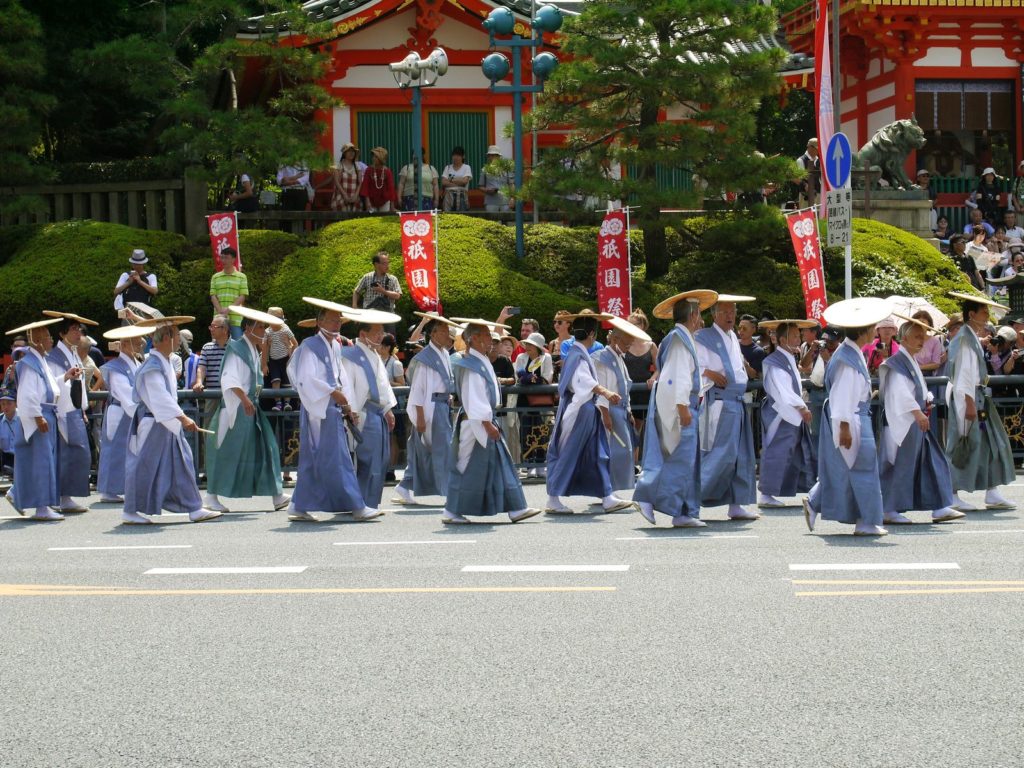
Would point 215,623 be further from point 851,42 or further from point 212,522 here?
point 851,42

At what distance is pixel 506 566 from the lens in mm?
9992

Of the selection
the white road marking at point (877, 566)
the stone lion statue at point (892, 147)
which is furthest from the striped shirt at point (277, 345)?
the stone lion statue at point (892, 147)

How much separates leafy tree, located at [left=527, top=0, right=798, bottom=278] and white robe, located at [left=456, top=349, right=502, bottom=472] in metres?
8.27

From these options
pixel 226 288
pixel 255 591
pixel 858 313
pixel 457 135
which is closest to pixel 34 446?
pixel 255 591

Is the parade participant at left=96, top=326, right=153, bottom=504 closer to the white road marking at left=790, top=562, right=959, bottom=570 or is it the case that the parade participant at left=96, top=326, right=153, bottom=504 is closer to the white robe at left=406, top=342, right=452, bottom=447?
the white robe at left=406, top=342, right=452, bottom=447

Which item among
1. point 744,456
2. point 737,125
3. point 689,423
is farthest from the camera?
point 737,125

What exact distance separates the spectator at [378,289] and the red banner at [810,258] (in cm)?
515

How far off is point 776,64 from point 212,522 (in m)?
11.5

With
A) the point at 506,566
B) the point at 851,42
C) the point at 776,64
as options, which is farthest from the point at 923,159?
the point at 506,566

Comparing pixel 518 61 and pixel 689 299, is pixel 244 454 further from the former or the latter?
pixel 518 61

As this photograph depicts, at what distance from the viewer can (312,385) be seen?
13266 mm

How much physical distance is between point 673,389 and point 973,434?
2.77 meters

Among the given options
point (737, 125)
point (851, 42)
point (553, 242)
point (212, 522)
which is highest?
point (851, 42)

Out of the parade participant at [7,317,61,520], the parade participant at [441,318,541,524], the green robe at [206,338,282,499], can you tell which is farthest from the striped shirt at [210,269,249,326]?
the parade participant at [441,318,541,524]
